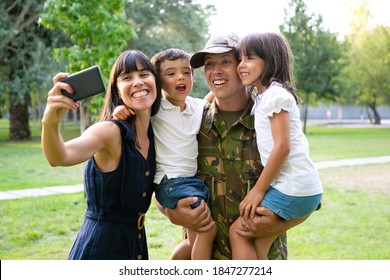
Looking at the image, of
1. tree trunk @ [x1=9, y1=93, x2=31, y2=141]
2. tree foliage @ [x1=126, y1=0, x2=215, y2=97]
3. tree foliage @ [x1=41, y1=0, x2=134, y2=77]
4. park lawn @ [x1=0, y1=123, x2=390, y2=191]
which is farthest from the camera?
tree trunk @ [x1=9, y1=93, x2=31, y2=141]

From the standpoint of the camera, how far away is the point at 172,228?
715cm

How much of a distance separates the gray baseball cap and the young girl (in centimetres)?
7

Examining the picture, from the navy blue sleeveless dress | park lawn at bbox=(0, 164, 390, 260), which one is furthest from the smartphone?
park lawn at bbox=(0, 164, 390, 260)

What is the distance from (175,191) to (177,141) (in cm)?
26

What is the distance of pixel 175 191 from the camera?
8.61 ft

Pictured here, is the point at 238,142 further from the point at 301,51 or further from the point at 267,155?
the point at 301,51

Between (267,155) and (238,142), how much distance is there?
0.78 ft

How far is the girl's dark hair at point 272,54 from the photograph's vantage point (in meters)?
2.59

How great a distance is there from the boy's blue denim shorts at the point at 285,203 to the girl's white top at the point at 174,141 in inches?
16.6

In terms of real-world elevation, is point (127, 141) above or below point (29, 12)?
below

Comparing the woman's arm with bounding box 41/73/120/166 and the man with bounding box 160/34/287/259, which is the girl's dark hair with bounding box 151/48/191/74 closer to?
the man with bounding box 160/34/287/259

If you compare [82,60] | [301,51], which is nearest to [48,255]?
[82,60]

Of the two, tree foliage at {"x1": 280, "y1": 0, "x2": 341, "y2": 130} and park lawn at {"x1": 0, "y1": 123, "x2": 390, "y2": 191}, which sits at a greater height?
tree foliage at {"x1": 280, "y1": 0, "x2": 341, "y2": 130}

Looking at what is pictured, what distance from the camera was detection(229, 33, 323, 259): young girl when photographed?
8.18ft
